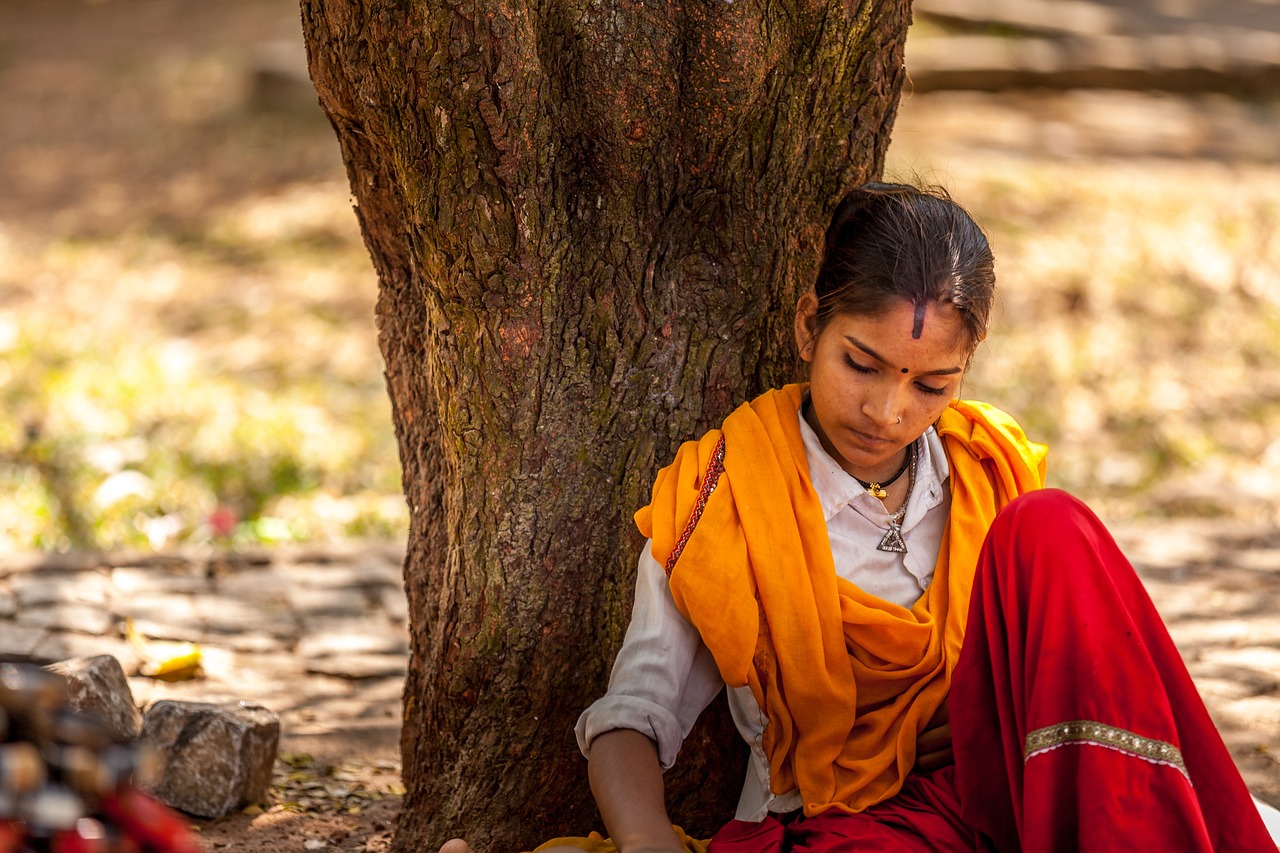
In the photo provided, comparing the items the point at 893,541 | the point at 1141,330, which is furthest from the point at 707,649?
the point at 1141,330

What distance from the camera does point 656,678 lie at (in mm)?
2225

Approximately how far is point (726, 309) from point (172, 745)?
5.10 ft

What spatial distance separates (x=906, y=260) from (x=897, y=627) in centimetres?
62

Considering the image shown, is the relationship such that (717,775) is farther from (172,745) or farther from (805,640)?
(172,745)

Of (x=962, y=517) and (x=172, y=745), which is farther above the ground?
(x=962, y=517)

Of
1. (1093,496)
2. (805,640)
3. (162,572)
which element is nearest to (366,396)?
(162,572)

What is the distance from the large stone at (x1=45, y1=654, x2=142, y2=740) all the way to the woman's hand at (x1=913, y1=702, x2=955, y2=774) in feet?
5.42

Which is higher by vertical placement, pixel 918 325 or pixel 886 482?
pixel 918 325

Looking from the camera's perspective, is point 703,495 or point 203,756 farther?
point 203,756

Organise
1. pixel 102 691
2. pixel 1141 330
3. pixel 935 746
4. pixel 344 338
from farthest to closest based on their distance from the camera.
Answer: pixel 344 338 → pixel 1141 330 → pixel 102 691 → pixel 935 746

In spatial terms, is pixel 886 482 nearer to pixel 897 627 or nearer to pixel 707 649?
pixel 897 627

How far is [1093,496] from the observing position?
585 cm

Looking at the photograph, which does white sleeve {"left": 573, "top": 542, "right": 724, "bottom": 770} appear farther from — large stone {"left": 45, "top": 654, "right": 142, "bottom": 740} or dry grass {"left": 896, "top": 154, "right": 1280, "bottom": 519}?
dry grass {"left": 896, "top": 154, "right": 1280, "bottom": 519}

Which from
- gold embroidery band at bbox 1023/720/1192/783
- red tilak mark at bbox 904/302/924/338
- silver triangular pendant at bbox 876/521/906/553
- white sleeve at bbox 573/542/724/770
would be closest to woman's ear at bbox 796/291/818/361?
red tilak mark at bbox 904/302/924/338
